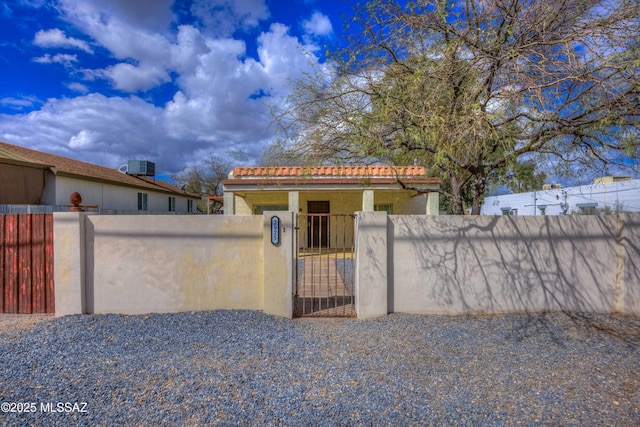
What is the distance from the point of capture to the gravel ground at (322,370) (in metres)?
2.82

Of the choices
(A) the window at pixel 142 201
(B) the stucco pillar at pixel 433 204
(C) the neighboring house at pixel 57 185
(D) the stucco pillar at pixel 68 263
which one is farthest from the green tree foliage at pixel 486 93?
(A) the window at pixel 142 201

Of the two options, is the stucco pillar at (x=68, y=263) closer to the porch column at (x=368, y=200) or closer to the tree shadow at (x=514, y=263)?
the tree shadow at (x=514, y=263)

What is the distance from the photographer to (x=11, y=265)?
17.7ft

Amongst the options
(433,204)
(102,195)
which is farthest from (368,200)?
(102,195)

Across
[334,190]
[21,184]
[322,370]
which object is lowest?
[322,370]

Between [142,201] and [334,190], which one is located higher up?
[142,201]

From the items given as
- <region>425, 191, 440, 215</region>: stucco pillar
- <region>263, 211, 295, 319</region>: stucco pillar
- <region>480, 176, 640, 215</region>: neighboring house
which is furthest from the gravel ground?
<region>480, 176, 640, 215</region>: neighboring house

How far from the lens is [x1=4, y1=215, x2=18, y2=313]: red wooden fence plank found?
212 inches

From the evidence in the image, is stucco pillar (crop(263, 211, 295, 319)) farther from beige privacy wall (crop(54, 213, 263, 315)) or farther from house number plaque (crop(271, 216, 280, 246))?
beige privacy wall (crop(54, 213, 263, 315))

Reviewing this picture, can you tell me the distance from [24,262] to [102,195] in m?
14.3

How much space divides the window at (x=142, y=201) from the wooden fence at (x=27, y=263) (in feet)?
56.1

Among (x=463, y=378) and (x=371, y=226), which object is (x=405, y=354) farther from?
(x=371, y=226)

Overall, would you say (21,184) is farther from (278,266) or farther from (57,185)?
(278,266)

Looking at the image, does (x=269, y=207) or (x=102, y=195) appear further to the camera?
(x=102, y=195)
